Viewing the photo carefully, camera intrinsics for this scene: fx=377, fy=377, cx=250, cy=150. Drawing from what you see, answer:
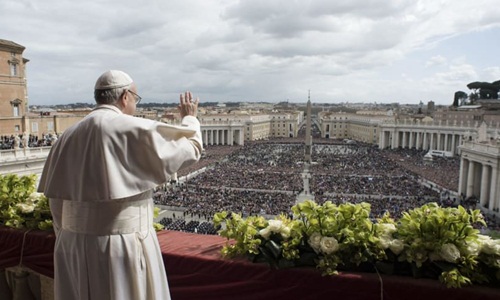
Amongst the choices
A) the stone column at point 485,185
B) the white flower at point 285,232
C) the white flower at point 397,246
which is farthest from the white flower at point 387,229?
the stone column at point 485,185

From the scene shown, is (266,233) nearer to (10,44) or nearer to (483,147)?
(10,44)

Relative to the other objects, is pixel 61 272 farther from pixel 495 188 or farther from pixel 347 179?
pixel 347 179

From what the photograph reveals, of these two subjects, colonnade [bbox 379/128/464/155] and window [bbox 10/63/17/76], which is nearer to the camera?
window [bbox 10/63/17/76]

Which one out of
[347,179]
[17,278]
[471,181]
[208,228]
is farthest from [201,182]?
[17,278]

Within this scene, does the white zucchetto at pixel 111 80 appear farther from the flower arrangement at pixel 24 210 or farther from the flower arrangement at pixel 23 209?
the flower arrangement at pixel 23 209

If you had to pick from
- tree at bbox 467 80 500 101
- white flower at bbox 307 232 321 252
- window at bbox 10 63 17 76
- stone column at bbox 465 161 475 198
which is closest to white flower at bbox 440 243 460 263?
white flower at bbox 307 232 321 252

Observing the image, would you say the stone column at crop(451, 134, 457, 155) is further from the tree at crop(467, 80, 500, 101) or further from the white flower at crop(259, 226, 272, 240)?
the white flower at crop(259, 226, 272, 240)
